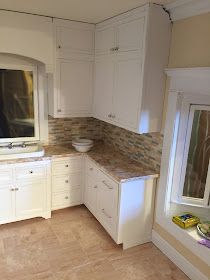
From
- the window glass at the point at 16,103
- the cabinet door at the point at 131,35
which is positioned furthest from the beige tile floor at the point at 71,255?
the cabinet door at the point at 131,35

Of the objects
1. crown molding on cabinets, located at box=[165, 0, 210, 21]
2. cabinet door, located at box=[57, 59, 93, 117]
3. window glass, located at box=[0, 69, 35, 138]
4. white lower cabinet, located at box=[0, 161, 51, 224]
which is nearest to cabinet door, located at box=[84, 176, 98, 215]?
Answer: white lower cabinet, located at box=[0, 161, 51, 224]

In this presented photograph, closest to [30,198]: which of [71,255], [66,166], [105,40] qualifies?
[66,166]

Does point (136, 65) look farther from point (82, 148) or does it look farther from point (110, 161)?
point (82, 148)

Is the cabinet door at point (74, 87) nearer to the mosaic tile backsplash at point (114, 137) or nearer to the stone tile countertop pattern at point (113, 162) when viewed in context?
the mosaic tile backsplash at point (114, 137)

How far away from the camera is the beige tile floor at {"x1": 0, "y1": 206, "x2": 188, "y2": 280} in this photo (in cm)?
217

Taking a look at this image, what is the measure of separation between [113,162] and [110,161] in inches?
1.8

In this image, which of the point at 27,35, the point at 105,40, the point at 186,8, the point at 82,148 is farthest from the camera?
the point at 82,148

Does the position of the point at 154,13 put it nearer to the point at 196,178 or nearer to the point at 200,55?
the point at 200,55

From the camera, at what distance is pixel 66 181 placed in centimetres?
307

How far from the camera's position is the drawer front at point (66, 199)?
3.06 meters

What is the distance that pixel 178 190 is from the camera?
7.93 feet

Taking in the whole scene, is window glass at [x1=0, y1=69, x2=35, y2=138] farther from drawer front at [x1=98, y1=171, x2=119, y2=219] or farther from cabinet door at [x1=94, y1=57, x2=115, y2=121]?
drawer front at [x1=98, y1=171, x2=119, y2=219]

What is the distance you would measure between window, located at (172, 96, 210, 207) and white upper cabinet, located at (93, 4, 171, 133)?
0.79ft

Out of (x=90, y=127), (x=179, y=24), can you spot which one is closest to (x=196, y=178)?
(x=179, y=24)
